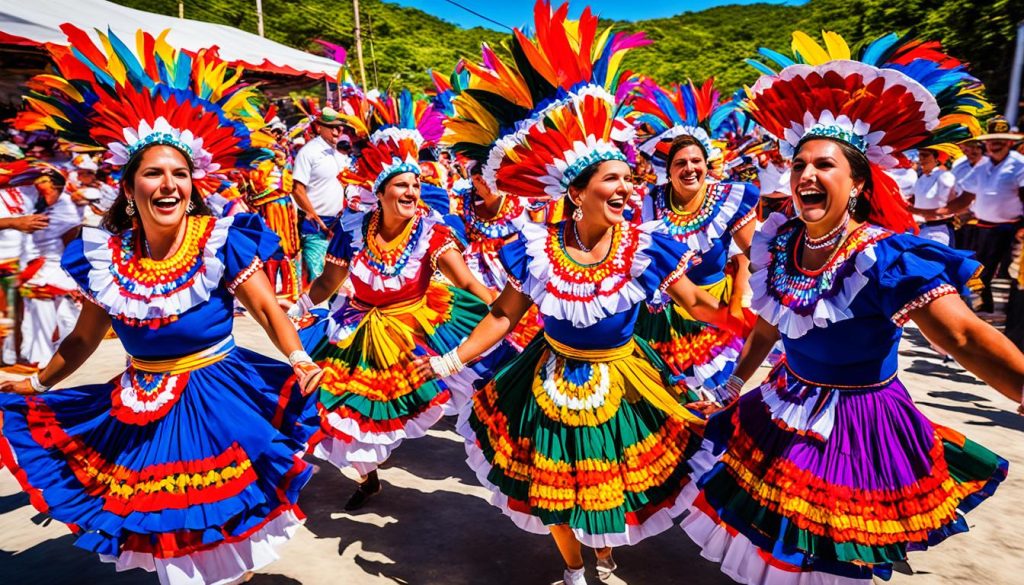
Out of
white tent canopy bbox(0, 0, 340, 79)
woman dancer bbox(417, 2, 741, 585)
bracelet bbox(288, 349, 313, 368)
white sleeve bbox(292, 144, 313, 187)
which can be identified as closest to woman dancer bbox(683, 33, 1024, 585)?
woman dancer bbox(417, 2, 741, 585)

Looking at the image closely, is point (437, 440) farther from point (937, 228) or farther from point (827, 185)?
point (937, 228)

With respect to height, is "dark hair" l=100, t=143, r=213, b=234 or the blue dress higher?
"dark hair" l=100, t=143, r=213, b=234

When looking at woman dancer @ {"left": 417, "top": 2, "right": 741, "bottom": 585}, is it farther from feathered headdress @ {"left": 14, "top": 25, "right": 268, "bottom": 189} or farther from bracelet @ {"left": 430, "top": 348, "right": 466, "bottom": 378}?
feathered headdress @ {"left": 14, "top": 25, "right": 268, "bottom": 189}

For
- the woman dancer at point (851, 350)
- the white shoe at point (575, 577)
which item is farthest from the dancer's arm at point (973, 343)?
the white shoe at point (575, 577)

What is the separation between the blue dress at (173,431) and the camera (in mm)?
2689

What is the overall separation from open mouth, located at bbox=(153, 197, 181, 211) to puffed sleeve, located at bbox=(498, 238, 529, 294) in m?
1.44

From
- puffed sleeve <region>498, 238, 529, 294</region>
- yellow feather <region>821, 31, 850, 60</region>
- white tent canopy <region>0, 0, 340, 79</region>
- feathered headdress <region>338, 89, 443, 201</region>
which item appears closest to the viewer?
yellow feather <region>821, 31, 850, 60</region>

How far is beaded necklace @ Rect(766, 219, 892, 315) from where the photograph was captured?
242 cm

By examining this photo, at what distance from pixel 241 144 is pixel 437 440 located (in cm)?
295

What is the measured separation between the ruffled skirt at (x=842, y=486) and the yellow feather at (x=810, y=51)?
1261 millimetres

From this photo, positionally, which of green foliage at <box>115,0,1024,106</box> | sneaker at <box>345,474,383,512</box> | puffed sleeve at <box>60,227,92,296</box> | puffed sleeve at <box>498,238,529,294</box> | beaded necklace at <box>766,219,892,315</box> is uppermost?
green foliage at <box>115,0,1024,106</box>

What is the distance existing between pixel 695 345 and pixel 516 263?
2070 mm

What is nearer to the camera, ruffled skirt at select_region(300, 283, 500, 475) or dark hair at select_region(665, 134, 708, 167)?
ruffled skirt at select_region(300, 283, 500, 475)

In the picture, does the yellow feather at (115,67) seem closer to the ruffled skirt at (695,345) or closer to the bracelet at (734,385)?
the bracelet at (734,385)
